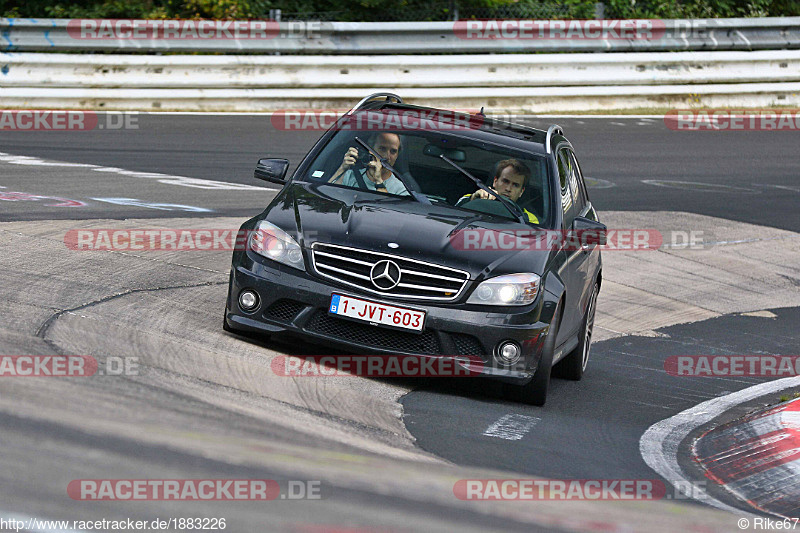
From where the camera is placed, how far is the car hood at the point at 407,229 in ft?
23.0

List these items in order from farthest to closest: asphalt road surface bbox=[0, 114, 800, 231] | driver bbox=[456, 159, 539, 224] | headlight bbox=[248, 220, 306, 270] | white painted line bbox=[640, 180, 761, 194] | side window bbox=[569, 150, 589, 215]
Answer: white painted line bbox=[640, 180, 761, 194] → asphalt road surface bbox=[0, 114, 800, 231] → side window bbox=[569, 150, 589, 215] → driver bbox=[456, 159, 539, 224] → headlight bbox=[248, 220, 306, 270]

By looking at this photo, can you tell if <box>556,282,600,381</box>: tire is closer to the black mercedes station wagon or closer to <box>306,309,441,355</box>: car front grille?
the black mercedes station wagon

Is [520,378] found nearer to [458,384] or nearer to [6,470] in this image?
[458,384]

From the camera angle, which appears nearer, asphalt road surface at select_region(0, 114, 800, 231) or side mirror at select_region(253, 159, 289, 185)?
side mirror at select_region(253, 159, 289, 185)

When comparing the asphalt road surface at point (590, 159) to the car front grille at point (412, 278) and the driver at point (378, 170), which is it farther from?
the car front grille at point (412, 278)

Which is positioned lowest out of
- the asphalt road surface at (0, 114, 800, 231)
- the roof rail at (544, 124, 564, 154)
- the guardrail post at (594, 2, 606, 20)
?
the asphalt road surface at (0, 114, 800, 231)

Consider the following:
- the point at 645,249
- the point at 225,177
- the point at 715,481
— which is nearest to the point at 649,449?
the point at 715,481

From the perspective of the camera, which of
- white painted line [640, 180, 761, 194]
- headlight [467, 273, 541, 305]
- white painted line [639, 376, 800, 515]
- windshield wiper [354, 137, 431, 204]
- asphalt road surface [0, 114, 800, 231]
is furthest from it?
white painted line [640, 180, 761, 194]

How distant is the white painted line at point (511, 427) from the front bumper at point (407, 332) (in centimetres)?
25

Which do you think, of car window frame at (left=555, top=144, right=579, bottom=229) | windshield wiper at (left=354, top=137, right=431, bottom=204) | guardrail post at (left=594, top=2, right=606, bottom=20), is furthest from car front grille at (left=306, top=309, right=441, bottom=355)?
guardrail post at (left=594, top=2, right=606, bottom=20)

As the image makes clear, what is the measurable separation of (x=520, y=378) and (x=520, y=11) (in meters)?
16.2

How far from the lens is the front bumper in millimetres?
6926

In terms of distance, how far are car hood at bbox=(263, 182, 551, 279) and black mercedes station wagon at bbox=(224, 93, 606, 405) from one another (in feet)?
0.04

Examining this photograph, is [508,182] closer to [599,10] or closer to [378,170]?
[378,170]
